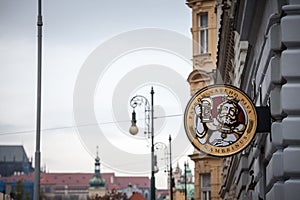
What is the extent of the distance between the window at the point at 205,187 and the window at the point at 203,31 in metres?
6.11

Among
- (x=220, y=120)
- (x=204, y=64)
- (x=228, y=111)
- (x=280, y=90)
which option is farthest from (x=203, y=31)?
(x=280, y=90)

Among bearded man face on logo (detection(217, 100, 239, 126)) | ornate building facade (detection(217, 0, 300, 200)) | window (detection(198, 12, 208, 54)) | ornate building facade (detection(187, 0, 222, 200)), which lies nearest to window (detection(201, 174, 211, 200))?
ornate building facade (detection(187, 0, 222, 200))

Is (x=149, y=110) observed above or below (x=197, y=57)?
below

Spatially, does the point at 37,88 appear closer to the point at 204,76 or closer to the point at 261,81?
the point at 261,81

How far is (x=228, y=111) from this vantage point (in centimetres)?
1401

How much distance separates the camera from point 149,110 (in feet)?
99.1

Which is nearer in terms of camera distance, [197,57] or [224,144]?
[224,144]

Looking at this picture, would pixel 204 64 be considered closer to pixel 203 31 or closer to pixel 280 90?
pixel 203 31

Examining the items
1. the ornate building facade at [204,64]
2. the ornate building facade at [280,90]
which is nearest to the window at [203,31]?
the ornate building facade at [204,64]

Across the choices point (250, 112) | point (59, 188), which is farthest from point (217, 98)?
point (59, 188)

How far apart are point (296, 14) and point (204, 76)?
28691 mm

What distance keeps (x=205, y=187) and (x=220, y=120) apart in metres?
29.4

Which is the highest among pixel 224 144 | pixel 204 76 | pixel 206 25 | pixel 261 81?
pixel 206 25

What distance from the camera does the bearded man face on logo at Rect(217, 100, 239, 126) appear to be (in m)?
14.0
